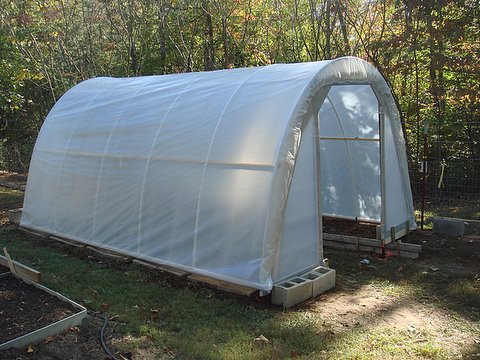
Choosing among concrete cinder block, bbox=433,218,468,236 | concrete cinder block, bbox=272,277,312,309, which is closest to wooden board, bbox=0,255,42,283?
concrete cinder block, bbox=272,277,312,309

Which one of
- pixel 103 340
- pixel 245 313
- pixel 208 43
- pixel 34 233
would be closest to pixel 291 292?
pixel 245 313

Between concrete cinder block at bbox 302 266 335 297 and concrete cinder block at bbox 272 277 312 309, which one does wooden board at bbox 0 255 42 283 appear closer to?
concrete cinder block at bbox 272 277 312 309

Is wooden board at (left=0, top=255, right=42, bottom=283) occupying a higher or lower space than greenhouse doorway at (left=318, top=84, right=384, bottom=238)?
lower

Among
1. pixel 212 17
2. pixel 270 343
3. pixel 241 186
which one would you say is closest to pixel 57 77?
pixel 212 17

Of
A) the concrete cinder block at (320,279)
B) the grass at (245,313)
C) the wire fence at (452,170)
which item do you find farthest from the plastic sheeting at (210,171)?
→ the wire fence at (452,170)

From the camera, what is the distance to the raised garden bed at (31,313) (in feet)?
13.0

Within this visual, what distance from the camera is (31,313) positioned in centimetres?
446

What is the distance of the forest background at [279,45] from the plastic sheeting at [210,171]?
12.8 ft

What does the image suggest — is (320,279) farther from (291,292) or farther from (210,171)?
(210,171)

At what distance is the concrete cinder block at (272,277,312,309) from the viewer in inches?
194

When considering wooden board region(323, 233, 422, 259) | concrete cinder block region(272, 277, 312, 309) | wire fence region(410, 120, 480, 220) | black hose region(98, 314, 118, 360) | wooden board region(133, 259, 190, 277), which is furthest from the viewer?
wire fence region(410, 120, 480, 220)

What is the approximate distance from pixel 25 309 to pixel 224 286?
2032 mm

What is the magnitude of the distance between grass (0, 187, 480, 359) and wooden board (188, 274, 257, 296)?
4.1 inches

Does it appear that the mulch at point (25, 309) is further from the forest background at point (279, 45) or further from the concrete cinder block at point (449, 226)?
the forest background at point (279, 45)
